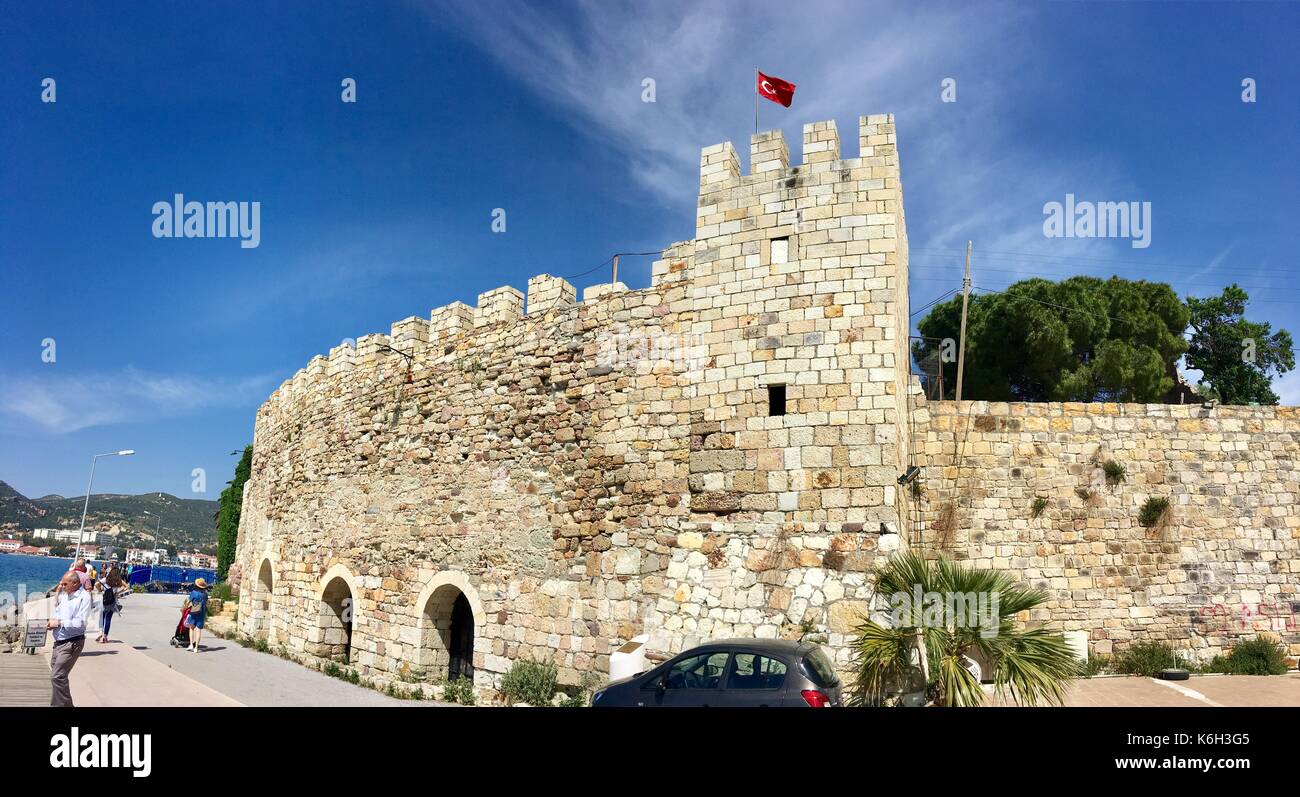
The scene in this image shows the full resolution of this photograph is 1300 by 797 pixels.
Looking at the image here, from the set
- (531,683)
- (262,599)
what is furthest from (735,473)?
(262,599)

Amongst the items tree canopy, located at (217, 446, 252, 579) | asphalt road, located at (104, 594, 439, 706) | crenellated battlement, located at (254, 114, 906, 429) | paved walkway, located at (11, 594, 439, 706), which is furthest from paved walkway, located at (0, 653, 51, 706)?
tree canopy, located at (217, 446, 252, 579)

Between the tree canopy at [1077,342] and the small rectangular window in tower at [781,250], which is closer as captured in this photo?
the small rectangular window in tower at [781,250]

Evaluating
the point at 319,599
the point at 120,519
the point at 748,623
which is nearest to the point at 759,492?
the point at 748,623

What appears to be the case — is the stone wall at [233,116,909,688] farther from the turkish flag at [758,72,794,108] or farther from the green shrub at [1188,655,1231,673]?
Result: the green shrub at [1188,655,1231,673]

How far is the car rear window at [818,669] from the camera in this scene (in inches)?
273

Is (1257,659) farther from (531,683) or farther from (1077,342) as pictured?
(1077,342)

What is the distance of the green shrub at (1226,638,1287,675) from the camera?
11875 millimetres

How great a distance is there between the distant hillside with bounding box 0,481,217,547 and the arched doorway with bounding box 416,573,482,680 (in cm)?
9851

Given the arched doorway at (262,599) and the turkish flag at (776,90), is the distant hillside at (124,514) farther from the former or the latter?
the turkish flag at (776,90)

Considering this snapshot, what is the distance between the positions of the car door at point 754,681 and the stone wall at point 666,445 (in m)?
1.93

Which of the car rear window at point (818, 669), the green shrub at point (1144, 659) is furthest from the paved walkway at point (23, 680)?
the green shrub at point (1144, 659)

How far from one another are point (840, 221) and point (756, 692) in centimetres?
620
